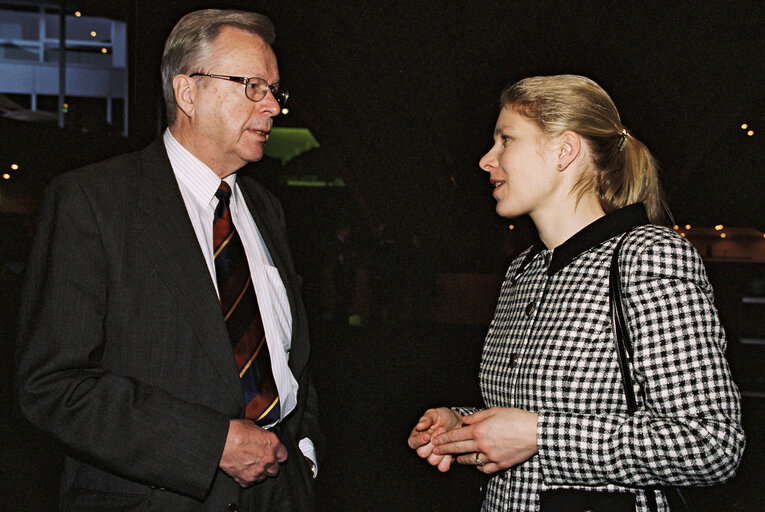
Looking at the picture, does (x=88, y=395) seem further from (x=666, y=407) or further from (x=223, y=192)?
(x=666, y=407)

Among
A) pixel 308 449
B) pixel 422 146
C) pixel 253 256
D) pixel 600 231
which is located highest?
pixel 600 231

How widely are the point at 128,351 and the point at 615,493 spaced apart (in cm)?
118

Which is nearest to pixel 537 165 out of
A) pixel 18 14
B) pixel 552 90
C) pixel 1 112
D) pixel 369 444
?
pixel 552 90

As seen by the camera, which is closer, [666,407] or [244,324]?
[666,407]

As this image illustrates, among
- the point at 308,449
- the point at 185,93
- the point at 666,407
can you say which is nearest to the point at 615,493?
the point at 666,407

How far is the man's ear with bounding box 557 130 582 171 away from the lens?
5.52ft

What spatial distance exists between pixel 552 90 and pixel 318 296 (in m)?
9.19

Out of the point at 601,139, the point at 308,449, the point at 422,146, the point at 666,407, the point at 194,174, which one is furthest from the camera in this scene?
the point at 422,146

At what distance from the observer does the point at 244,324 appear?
1.78 meters

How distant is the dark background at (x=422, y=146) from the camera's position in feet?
16.7

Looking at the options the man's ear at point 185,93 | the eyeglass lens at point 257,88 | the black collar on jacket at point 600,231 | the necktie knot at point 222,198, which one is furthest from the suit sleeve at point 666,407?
the man's ear at point 185,93

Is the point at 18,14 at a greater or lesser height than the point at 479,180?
greater

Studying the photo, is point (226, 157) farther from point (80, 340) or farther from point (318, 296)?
point (318, 296)

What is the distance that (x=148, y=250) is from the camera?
5.37ft
